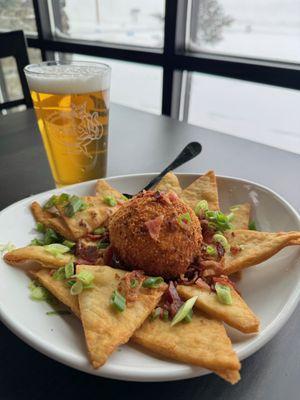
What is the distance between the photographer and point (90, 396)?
585 millimetres

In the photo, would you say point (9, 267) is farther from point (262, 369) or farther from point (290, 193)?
point (290, 193)

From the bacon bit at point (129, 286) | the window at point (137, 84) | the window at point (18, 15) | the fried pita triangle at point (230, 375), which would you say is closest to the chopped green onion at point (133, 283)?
the bacon bit at point (129, 286)

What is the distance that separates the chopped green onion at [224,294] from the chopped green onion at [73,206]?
0.40 metres

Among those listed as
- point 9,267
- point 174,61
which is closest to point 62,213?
point 9,267

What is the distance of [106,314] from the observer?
2.02ft

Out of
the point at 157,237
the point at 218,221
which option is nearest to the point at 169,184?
the point at 218,221

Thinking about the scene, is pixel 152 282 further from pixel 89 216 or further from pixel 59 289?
pixel 89 216

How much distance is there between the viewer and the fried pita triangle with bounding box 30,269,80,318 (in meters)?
0.65

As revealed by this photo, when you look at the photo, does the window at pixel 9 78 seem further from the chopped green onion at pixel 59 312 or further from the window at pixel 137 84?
the chopped green onion at pixel 59 312

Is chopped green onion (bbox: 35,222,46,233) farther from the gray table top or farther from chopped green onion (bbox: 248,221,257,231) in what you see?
chopped green onion (bbox: 248,221,257,231)

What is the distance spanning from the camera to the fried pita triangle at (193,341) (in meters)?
0.53

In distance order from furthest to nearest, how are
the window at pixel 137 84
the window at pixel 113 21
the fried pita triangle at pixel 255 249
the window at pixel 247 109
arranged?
1. the window at pixel 137 84
2. the window at pixel 113 21
3. the window at pixel 247 109
4. the fried pita triangle at pixel 255 249

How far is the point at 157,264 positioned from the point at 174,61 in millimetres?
2384

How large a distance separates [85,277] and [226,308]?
0.83ft
